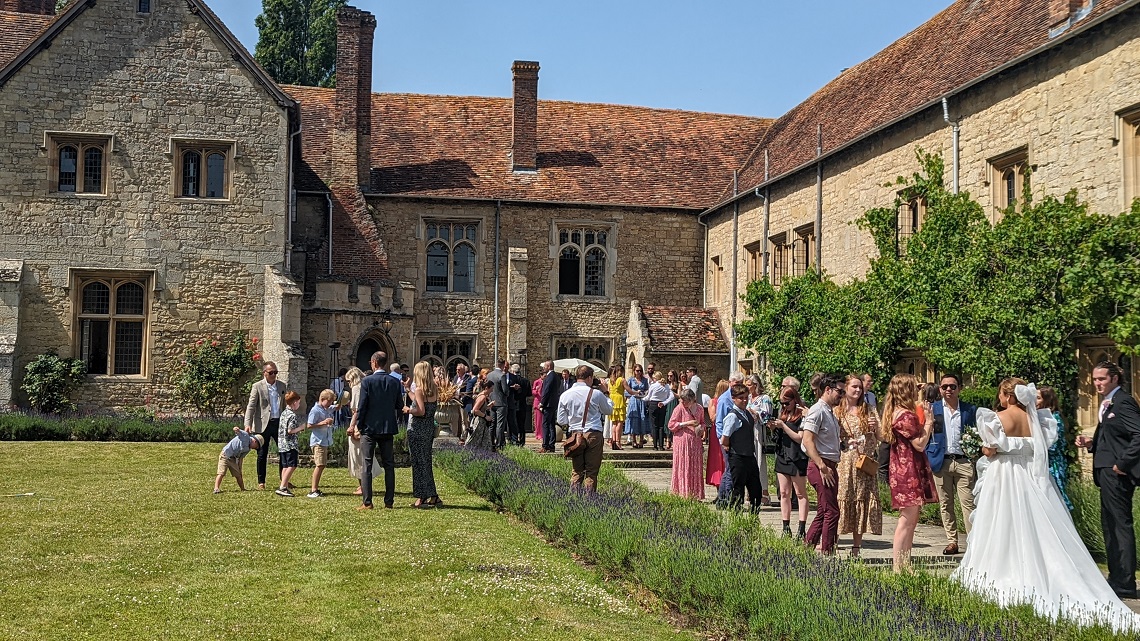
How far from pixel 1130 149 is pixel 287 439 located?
11355mm

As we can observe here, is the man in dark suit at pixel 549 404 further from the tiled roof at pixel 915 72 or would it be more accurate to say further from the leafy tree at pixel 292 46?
the leafy tree at pixel 292 46

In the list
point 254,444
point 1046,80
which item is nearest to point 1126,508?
point 1046,80

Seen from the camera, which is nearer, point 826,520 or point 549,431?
point 826,520

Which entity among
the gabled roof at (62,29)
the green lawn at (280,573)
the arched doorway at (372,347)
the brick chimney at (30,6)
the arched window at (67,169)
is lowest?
the green lawn at (280,573)

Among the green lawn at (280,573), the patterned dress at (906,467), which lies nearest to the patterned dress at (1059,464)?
the patterned dress at (906,467)

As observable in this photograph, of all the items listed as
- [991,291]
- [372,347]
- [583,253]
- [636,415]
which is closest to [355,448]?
[991,291]

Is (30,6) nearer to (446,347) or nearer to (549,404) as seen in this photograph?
(446,347)

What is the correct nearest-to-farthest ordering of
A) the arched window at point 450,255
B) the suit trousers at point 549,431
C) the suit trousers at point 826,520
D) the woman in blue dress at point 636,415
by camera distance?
the suit trousers at point 826,520 → the suit trousers at point 549,431 → the woman in blue dress at point 636,415 → the arched window at point 450,255

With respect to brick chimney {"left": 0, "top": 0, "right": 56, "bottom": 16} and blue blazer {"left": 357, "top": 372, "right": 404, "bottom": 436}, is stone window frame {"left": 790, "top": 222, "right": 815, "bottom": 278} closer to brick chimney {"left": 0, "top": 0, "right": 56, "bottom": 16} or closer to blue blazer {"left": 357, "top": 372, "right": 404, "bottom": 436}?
blue blazer {"left": 357, "top": 372, "right": 404, "bottom": 436}

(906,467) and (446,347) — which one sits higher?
(446,347)

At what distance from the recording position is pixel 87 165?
2362 cm

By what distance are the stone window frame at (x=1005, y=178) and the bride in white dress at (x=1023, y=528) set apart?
916 cm

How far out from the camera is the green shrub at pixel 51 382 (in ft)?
73.9

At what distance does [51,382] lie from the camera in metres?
22.6
